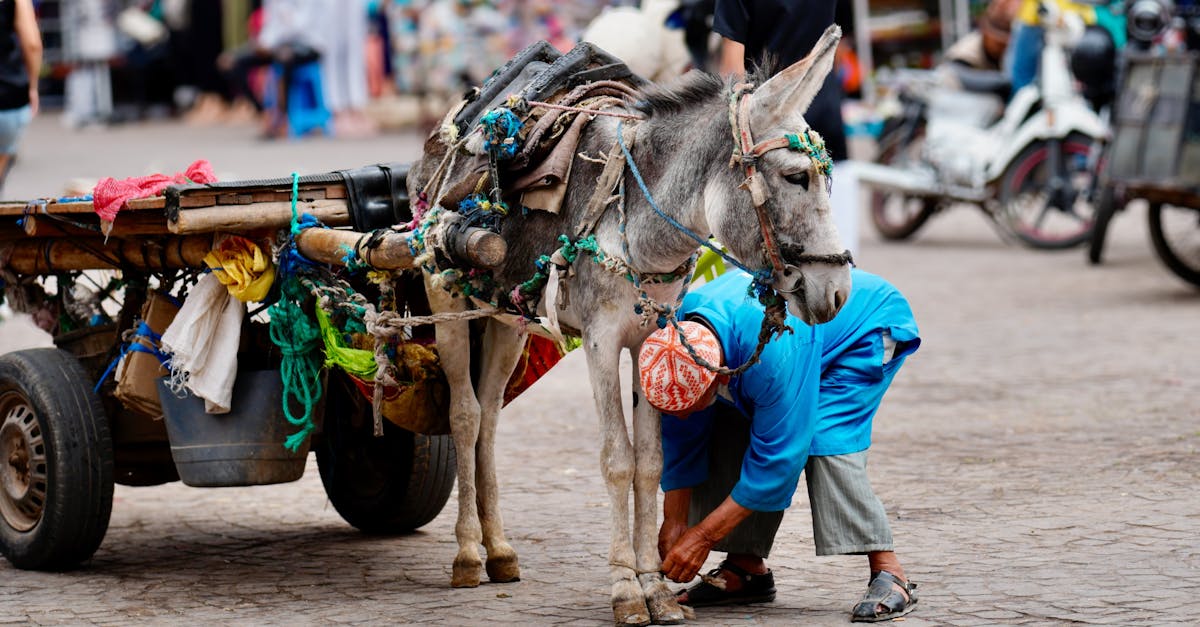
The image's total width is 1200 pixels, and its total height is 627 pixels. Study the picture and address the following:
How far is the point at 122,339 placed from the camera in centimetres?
573

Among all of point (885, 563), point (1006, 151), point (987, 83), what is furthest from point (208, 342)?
point (987, 83)

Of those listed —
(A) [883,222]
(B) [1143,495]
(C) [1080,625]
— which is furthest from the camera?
(A) [883,222]

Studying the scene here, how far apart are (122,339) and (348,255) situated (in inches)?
46.0

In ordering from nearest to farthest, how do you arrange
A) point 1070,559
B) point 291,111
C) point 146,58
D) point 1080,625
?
point 1080,625 → point 1070,559 → point 291,111 → point 146,58

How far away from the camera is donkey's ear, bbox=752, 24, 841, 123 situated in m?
4.33

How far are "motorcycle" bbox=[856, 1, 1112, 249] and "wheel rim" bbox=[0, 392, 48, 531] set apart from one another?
9.01 metres

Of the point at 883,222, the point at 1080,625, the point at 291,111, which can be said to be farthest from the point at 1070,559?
the point at 291,111

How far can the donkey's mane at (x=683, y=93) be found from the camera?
15.5ft

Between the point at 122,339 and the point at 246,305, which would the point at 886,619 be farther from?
the point at 122,339

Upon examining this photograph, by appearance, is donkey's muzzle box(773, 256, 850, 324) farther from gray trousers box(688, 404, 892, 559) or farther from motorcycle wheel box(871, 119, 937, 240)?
motorcycle wheel box(871, 119, 937, 240)

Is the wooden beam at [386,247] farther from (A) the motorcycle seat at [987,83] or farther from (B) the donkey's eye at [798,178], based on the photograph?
(A) the motorcycle seat at [987,83]

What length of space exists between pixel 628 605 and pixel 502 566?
0.84 meters

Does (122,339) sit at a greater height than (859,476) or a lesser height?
greater

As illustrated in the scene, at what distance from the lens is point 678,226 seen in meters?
4.64
